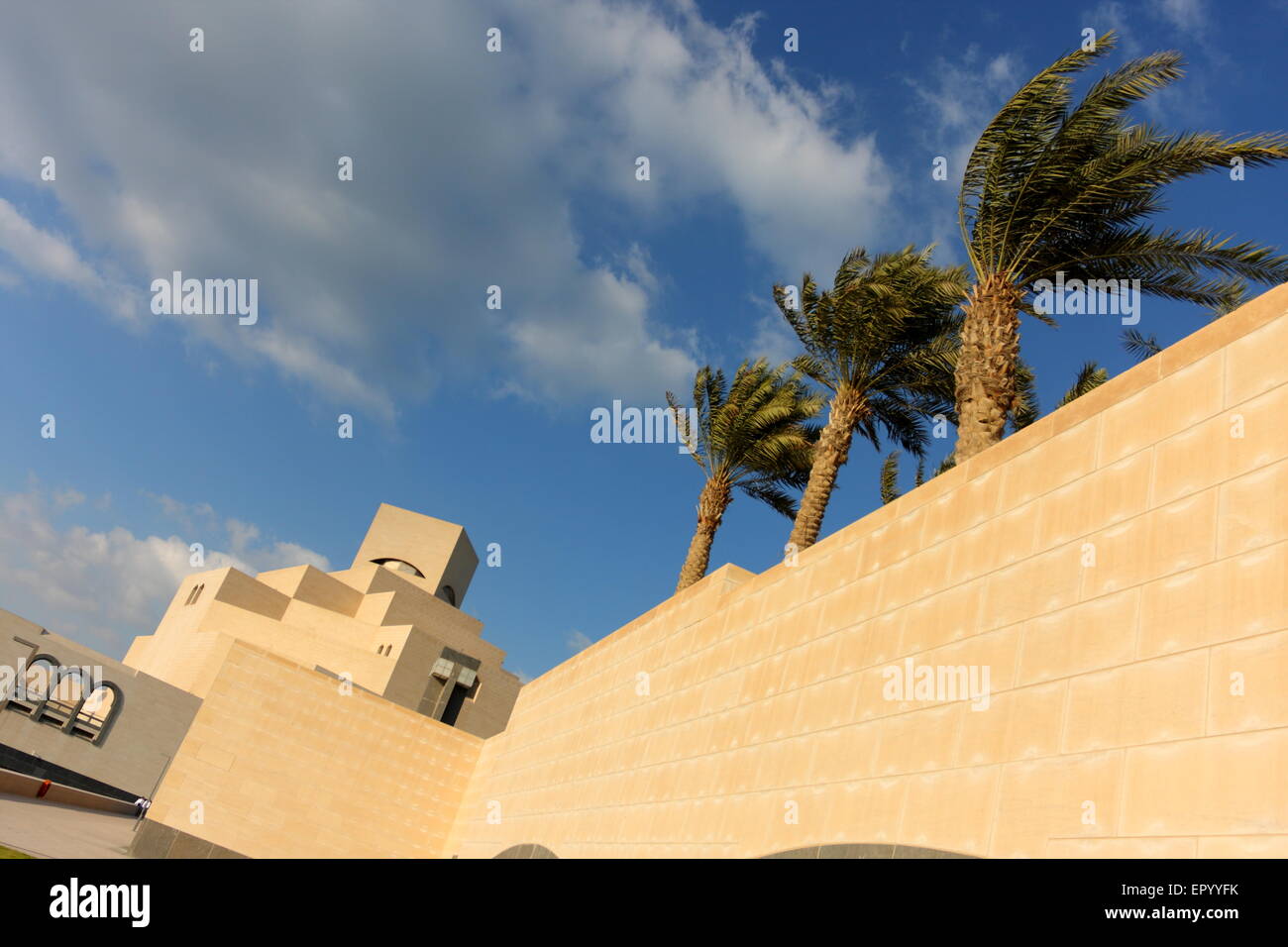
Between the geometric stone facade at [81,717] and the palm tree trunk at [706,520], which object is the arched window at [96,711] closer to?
the geometric stone facade at [81,717]

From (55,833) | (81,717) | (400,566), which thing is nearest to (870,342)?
(55,833)

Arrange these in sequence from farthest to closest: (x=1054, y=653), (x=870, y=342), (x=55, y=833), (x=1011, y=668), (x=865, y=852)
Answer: (x=55, y=833) < (x=870, y=342) < (x=865, y=852) < (x=1011, y=668) < (x=1054, y=653)

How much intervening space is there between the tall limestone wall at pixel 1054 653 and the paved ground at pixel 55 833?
36.9ft

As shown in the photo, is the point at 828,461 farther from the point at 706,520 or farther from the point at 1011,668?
the point at 1011,668

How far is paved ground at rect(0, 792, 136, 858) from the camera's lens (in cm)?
1391

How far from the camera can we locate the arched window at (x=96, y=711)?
35438mm

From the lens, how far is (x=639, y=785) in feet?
36.4

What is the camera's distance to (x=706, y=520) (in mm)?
18000

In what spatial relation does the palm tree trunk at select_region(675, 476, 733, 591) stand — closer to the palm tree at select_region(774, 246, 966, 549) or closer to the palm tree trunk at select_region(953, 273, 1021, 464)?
the palm tree at select_region(774, 246, 966, 549)

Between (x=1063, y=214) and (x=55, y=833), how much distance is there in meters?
22.4
